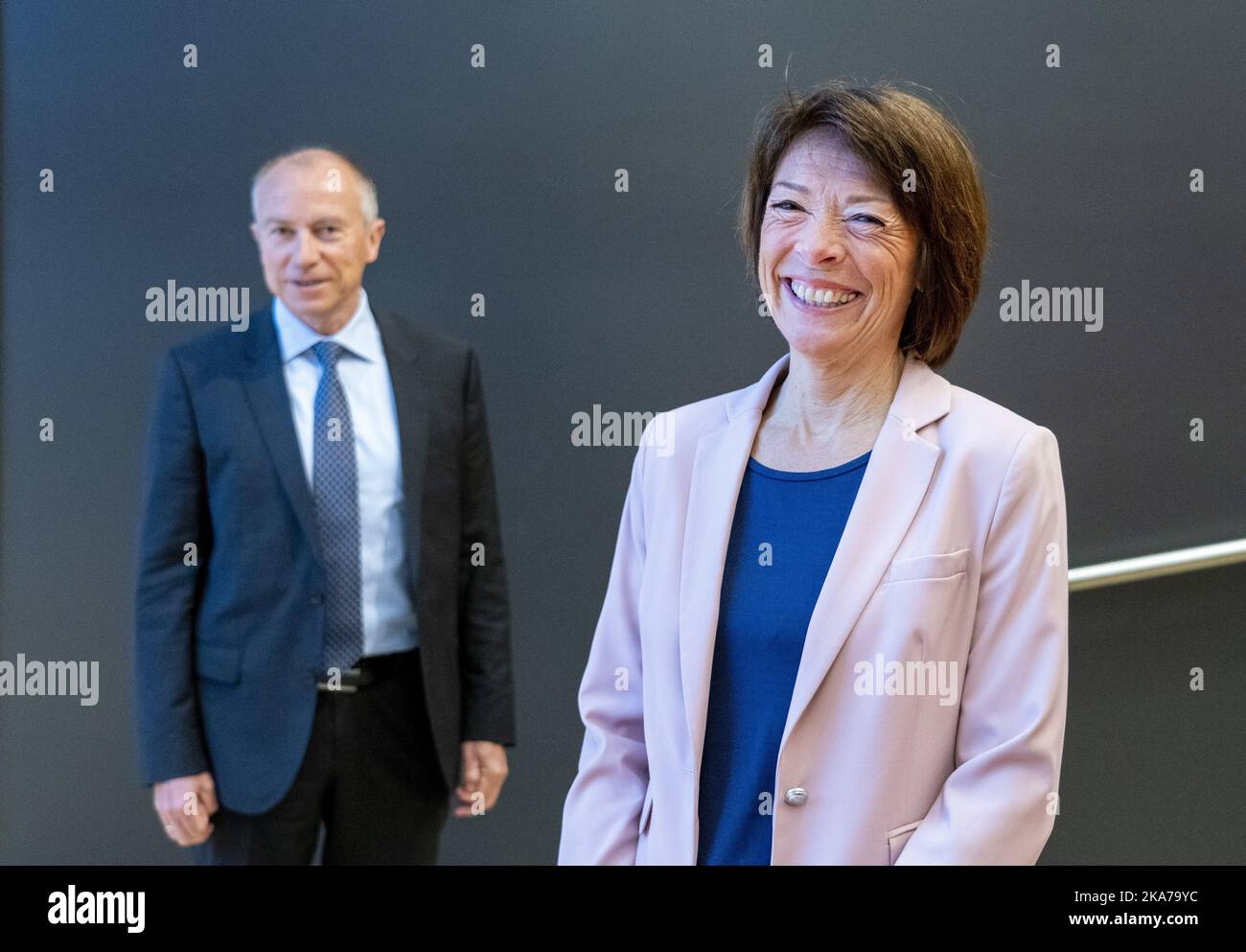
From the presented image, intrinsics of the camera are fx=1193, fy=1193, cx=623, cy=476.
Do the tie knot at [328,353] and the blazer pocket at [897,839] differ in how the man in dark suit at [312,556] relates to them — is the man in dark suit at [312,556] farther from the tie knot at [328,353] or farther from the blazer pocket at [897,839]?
the blazer pocket at [897,839]

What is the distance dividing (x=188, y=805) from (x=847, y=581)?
151cm

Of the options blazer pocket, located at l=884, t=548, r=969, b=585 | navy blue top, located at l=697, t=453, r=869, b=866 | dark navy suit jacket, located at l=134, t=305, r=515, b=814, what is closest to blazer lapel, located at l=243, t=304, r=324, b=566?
dark navy suit jacket, located at l=134, t=305, r=515, b=814

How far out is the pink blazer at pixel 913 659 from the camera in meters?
1.79

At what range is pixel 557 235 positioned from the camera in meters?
2.51

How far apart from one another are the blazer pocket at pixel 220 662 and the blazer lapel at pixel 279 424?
0.87 feet

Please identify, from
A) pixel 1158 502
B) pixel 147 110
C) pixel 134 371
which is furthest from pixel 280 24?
pixel 1158 502

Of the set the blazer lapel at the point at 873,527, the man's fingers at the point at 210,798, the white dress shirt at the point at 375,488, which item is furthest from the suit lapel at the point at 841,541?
the man's fingers at the point at 210,798

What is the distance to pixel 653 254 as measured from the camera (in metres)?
2.51

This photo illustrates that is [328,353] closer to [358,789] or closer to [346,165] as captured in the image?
[346,165]

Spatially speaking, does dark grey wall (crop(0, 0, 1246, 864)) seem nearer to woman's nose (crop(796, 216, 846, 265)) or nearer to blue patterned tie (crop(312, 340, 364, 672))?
blue patterned tie (crop(312, 340, 364, 672))

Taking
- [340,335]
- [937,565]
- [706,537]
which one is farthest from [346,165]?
[937,565]
